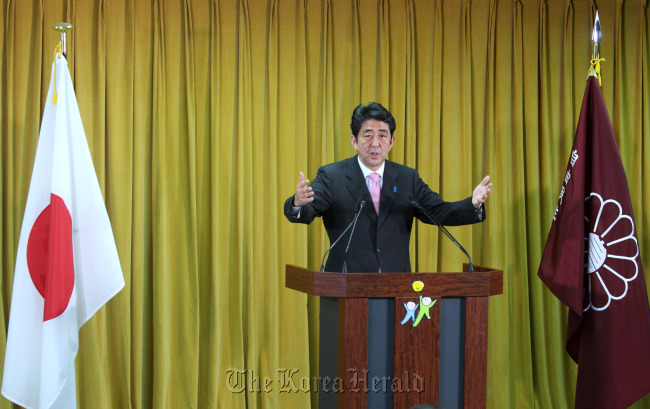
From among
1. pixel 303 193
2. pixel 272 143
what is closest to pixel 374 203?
pixel 303 193

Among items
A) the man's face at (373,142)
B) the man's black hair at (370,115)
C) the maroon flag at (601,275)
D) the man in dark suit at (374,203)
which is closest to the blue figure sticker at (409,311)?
the man in dark suit at (374,203)

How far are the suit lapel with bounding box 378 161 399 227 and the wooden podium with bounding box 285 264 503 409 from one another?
19.9 inches

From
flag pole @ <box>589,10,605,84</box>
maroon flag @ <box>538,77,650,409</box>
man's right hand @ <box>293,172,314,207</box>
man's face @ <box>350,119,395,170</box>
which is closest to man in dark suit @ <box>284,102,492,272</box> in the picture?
man's face @ <box>350,119,395,170</box>

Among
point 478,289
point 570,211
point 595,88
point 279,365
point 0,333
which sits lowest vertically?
point 279,365

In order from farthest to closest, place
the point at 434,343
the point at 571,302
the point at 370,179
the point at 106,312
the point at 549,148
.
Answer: the point at 549,148
the point at 106,312
the point at 571,302
the point at 370,179
the point at 434,343

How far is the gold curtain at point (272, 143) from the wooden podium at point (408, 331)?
1697mm

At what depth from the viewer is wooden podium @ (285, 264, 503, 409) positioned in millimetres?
2686

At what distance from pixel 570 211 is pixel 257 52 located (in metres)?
2.16

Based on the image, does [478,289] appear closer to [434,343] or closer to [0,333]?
[434,343]

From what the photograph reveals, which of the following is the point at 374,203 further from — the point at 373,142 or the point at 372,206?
the point at 373,142

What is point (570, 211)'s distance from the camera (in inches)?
157

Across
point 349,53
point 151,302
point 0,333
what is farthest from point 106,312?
point 349,53

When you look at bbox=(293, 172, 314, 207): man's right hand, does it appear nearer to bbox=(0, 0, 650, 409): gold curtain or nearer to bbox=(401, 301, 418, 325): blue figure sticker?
bbox=(401, 301, 418, 325): blue figure sticker

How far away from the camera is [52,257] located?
11.1ft
